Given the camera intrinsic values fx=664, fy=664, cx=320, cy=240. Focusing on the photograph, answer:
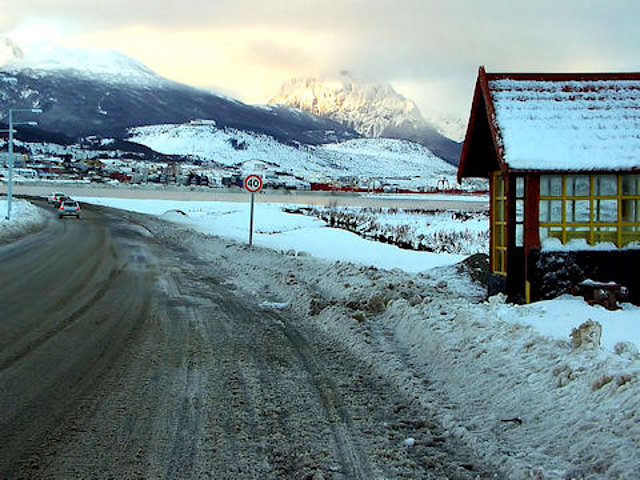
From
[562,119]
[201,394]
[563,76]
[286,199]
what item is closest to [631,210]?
[562,119]

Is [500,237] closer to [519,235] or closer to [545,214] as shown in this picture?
[519,235]

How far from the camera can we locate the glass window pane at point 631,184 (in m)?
11.4

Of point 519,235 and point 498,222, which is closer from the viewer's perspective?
point 519,235

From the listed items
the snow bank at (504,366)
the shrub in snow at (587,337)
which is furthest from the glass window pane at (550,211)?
the shrub in snow at (587,337)

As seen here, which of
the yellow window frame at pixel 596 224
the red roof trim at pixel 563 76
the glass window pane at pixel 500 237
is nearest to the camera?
the yellow window frame at pixel 596 224

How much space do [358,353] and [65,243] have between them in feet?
67.3

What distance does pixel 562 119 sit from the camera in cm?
1163

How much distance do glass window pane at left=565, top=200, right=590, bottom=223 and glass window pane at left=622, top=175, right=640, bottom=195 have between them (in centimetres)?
71

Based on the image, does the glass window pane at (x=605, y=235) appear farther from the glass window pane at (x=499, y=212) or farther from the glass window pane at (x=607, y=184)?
the glass window pane at (x=499, y=212)

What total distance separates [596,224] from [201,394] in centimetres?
792

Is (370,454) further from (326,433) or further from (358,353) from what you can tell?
(358,353)

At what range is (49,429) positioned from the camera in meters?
5.43

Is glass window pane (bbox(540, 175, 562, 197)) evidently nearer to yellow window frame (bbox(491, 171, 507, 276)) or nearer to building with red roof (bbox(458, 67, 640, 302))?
building with red roof (bbox(458, 67, 640, 302))

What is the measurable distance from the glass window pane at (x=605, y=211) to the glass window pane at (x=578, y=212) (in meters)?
0.19
